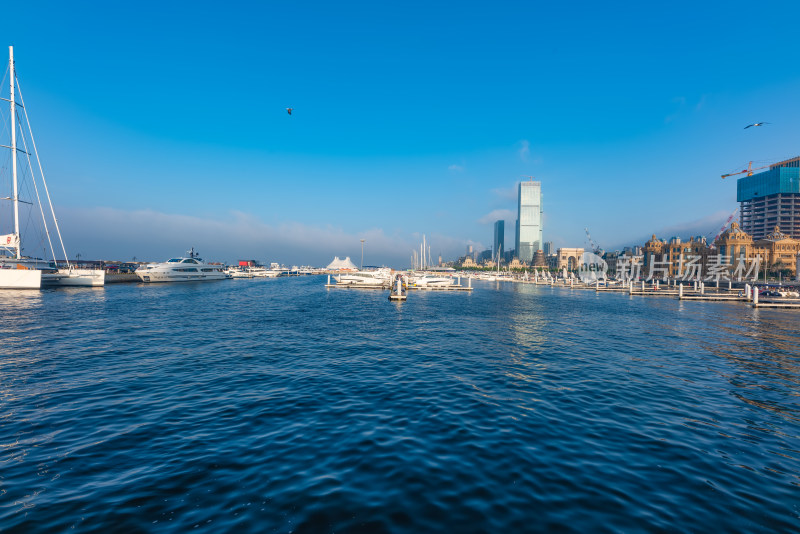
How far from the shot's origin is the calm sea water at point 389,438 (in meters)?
8.04

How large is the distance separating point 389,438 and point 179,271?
125m

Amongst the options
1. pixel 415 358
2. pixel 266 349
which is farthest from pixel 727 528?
pixel 266 349

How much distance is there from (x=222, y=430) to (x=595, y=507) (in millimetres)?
12585

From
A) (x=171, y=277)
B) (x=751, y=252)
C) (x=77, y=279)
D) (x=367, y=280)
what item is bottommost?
(x=171, y=277)

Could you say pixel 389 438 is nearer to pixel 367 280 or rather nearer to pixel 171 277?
pixel 367 280

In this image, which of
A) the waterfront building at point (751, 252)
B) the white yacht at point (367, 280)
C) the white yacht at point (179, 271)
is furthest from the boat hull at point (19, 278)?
the waterfront building at point (751, 252)

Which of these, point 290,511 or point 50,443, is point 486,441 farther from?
point 50,443

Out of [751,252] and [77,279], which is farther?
[751,252]

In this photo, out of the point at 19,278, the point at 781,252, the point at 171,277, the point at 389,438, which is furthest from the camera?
the point at 781,252

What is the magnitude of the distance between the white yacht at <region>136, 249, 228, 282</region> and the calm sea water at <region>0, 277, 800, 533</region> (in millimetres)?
86997

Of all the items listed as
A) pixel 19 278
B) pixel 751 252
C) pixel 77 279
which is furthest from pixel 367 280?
pixel 751 252

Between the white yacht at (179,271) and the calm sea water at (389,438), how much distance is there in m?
87.0

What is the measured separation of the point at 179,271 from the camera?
110750 mm

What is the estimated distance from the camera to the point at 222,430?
12.2 metres
